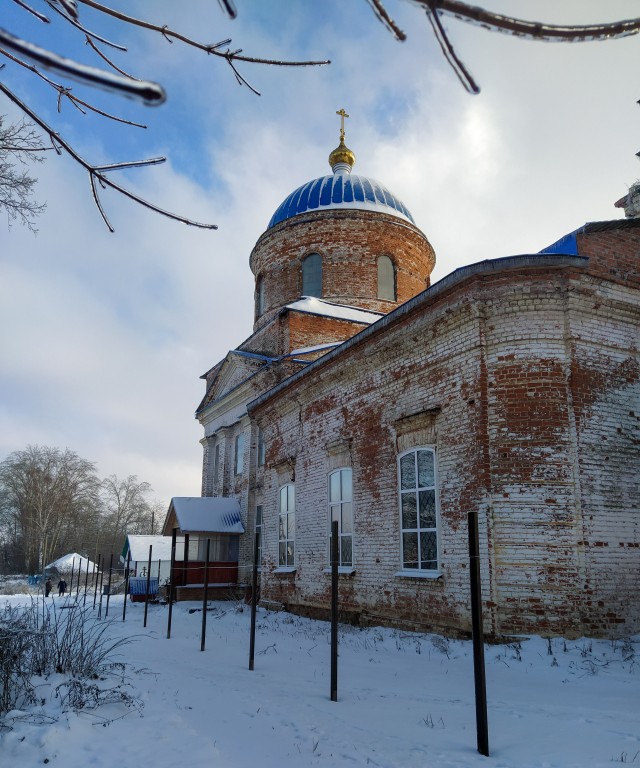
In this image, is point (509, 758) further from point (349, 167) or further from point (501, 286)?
point (349, 167)

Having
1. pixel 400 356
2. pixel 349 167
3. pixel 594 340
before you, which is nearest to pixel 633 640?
pixel 594 340

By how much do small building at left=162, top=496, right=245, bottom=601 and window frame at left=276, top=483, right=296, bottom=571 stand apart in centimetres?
360

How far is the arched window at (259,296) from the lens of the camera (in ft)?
75.6

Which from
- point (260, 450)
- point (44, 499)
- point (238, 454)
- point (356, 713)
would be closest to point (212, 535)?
point (238, 454)

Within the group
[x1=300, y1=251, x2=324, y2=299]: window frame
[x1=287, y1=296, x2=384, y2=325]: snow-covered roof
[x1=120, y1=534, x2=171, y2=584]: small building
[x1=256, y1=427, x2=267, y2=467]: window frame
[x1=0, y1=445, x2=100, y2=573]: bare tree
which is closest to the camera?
[x1=256, y1=427, x2=267, y2=467]: window frame

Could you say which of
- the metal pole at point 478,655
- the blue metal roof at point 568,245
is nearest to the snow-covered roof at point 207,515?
the blue metal roof at point 568,245

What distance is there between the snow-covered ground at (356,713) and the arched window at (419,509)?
1.38 m

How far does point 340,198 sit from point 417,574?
605 inches

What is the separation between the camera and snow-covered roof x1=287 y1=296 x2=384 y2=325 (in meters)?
19.6

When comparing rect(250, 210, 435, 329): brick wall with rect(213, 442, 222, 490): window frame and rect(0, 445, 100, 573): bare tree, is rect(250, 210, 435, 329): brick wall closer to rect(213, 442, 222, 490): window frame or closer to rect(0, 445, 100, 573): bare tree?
rect(213, 442, 222, 490): window frame

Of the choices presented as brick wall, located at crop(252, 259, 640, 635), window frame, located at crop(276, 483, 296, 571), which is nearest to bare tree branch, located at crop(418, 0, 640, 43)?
brick wall, located at crop(252, 259, 640, 635)

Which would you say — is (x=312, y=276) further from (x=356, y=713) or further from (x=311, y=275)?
(x=356, y=713)

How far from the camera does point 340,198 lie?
22141mm

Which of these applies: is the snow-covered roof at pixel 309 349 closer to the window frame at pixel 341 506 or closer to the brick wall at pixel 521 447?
the window frame at pixel 341 506
